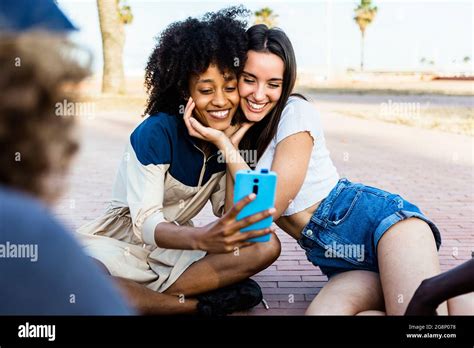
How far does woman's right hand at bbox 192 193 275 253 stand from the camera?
8.54ft

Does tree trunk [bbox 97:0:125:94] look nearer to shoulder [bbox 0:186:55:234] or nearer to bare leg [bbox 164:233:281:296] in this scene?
bare leg [bbox 164:233:281:296]

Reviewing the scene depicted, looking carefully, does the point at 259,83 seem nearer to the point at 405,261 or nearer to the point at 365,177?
the point at 405,261

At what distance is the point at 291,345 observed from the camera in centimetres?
255

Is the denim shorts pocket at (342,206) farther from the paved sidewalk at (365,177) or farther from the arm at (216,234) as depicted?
the paved sidewalk at (365,177)

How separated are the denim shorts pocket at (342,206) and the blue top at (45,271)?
2.19 meters

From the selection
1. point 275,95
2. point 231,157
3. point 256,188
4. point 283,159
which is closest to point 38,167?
point 256,188

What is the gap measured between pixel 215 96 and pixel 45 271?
7.44 feet

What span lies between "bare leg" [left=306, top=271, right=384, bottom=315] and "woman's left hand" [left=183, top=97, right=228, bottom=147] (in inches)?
31.8

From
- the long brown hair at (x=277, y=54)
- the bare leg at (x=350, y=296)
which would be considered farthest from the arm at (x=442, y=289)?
the long brown hair at (x=277, y=54)

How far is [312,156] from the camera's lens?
129 inches

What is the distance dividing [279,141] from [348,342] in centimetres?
102

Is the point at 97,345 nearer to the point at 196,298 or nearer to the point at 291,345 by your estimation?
the point at 291,345

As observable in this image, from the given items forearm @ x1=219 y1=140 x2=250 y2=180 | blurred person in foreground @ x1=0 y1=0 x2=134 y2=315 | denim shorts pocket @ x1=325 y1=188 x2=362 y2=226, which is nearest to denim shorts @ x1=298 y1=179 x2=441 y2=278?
denim shorts pocket @ x1=325 y1=188 x2=362 y2=226

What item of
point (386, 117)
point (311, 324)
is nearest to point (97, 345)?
point (311, 324)
